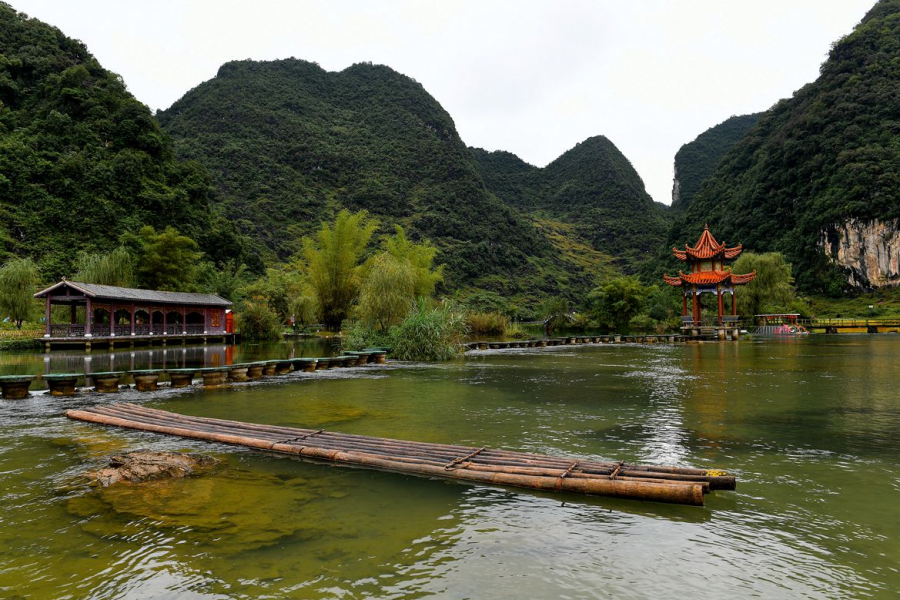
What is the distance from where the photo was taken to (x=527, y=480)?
5.54m

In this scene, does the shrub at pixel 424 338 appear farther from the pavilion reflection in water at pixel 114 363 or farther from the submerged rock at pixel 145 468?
the submerged rock at pixel 145 468

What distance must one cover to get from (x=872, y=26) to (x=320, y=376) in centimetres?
10629

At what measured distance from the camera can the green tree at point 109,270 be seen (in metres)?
32.6

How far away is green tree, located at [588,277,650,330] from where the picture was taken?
4884 cm

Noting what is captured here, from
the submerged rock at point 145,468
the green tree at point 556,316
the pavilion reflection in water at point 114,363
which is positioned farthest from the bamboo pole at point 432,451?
the green tree at point 556,316

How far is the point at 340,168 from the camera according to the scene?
315 feet

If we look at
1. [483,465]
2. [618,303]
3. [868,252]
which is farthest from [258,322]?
[868,252]

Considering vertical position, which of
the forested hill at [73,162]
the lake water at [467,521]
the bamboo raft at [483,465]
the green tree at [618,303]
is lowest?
the lake water at [467,521]

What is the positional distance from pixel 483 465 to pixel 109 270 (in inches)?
1400

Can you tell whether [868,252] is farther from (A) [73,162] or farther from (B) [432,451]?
(A) [73,162]

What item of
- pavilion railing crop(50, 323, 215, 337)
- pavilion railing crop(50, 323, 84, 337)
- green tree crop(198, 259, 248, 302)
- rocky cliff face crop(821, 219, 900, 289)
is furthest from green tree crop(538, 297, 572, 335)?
rocky cliff face crop(821, 219, 900, 289)

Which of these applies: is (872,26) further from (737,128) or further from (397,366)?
(397,366)

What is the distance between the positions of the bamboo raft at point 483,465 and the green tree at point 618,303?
1770 inches

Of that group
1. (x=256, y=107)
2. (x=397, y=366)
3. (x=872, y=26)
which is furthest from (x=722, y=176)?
(x=397, y=366)
